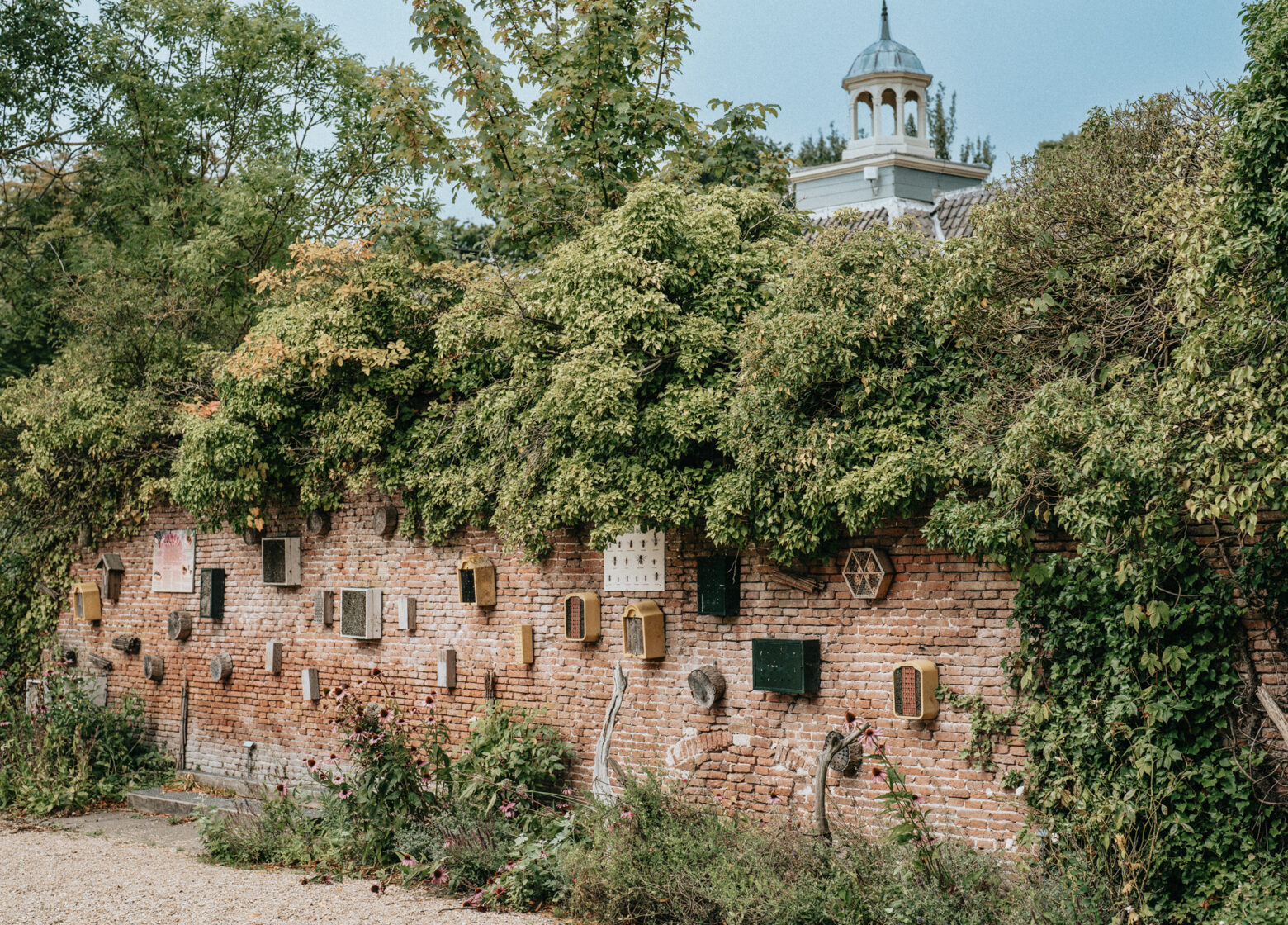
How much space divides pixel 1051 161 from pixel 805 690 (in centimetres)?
394

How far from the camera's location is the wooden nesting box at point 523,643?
971 cm

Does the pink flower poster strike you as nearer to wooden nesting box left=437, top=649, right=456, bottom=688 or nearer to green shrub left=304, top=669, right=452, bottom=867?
wooden nesting box left=437, top=649, right=456, bottom=688

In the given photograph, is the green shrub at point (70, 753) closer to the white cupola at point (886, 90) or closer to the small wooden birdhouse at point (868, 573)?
the small wooden birdhouse at point (868, 573)

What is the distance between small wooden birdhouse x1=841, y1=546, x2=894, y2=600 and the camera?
742 centimetres

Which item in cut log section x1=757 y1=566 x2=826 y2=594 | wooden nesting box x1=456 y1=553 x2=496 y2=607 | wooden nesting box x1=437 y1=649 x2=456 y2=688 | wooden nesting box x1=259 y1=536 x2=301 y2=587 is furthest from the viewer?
wooden nesting box x1=259 y1=536 x2=301 y2=587

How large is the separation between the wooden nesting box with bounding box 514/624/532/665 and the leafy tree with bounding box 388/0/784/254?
3995 millimetres

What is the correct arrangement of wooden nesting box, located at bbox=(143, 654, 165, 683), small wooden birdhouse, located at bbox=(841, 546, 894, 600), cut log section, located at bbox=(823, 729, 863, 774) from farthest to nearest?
wooden nesting box, located at bbox=(143, 654, 165, 683), cut log section, located at bbox=(823, 729, 863, 774), small wooden birdhouse, located at bbox=(841, 546, 894, 600)

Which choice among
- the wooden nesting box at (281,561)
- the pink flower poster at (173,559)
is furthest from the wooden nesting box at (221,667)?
the wooden nesting box at (281,561)

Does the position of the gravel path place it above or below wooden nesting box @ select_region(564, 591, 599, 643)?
below

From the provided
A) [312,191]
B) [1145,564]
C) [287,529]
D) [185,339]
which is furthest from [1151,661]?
[312,191]

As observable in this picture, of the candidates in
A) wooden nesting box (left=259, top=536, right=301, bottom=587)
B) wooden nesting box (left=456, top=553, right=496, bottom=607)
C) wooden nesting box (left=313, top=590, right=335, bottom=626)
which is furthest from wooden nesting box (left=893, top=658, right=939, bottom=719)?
wooden nesting box (left=259, top=536, right=301, bottom=587)

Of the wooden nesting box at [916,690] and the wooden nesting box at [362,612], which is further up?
the wooden nesting box at [362,612]

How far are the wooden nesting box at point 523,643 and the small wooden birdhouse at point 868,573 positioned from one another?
3.31 m

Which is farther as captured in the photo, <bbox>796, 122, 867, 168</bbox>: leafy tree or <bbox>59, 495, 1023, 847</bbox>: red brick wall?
<bbox>796, 122, 867, 168</bbox>: leafy tree
